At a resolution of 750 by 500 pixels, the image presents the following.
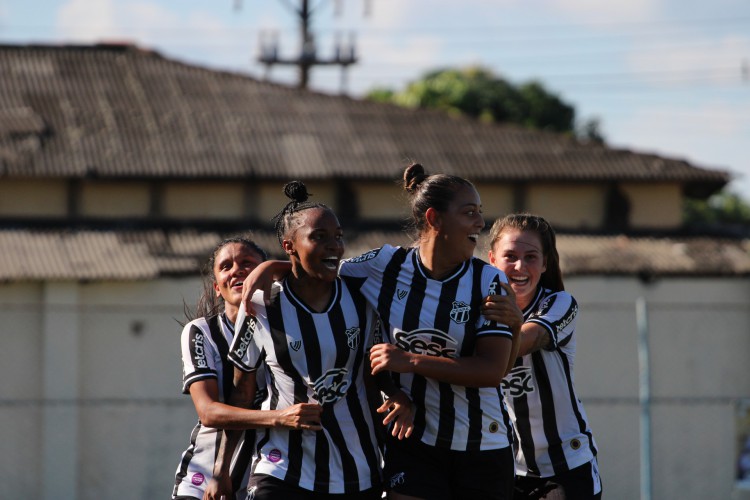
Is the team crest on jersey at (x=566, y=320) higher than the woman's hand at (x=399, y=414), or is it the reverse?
the team crest on jersey at (x=566, y=320)

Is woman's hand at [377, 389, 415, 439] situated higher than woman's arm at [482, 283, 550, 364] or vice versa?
woman's arm at [482, 283, 550, 364]

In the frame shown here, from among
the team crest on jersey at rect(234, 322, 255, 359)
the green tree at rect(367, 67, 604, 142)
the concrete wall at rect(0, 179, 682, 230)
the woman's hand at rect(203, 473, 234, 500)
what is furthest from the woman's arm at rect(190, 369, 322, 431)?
the green tree at rect(367, 67, 604, 142)

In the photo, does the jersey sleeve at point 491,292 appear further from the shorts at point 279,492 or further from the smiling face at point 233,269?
the smiling face at point 233,269

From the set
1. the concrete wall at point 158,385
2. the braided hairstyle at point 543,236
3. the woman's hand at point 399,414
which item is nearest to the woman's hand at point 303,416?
the woman's hand at point 399,414

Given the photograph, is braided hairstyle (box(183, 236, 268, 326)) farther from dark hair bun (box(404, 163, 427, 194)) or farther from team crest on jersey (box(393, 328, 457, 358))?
team crest on jersey (box(393, 328, 457, 358))

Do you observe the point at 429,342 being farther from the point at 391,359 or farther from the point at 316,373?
the point at 316,373

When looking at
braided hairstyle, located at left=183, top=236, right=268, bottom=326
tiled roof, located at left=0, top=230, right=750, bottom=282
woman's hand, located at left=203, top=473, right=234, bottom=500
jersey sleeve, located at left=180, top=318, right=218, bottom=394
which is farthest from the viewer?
tiled roof, located at left=0, top=230, right=750, bottom=282

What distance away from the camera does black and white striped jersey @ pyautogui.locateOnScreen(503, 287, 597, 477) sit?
16.2 ft

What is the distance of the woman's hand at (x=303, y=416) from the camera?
14.2 feet

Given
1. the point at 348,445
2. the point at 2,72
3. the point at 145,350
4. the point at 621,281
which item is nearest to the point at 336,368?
the point at 348,445

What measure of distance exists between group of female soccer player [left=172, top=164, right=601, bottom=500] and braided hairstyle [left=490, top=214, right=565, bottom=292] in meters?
0.37

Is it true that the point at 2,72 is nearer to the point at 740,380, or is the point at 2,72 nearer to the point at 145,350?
the point at 145,350

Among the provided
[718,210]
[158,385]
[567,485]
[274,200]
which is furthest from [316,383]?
[718,210]

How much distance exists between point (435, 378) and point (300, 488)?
69 centimetres
